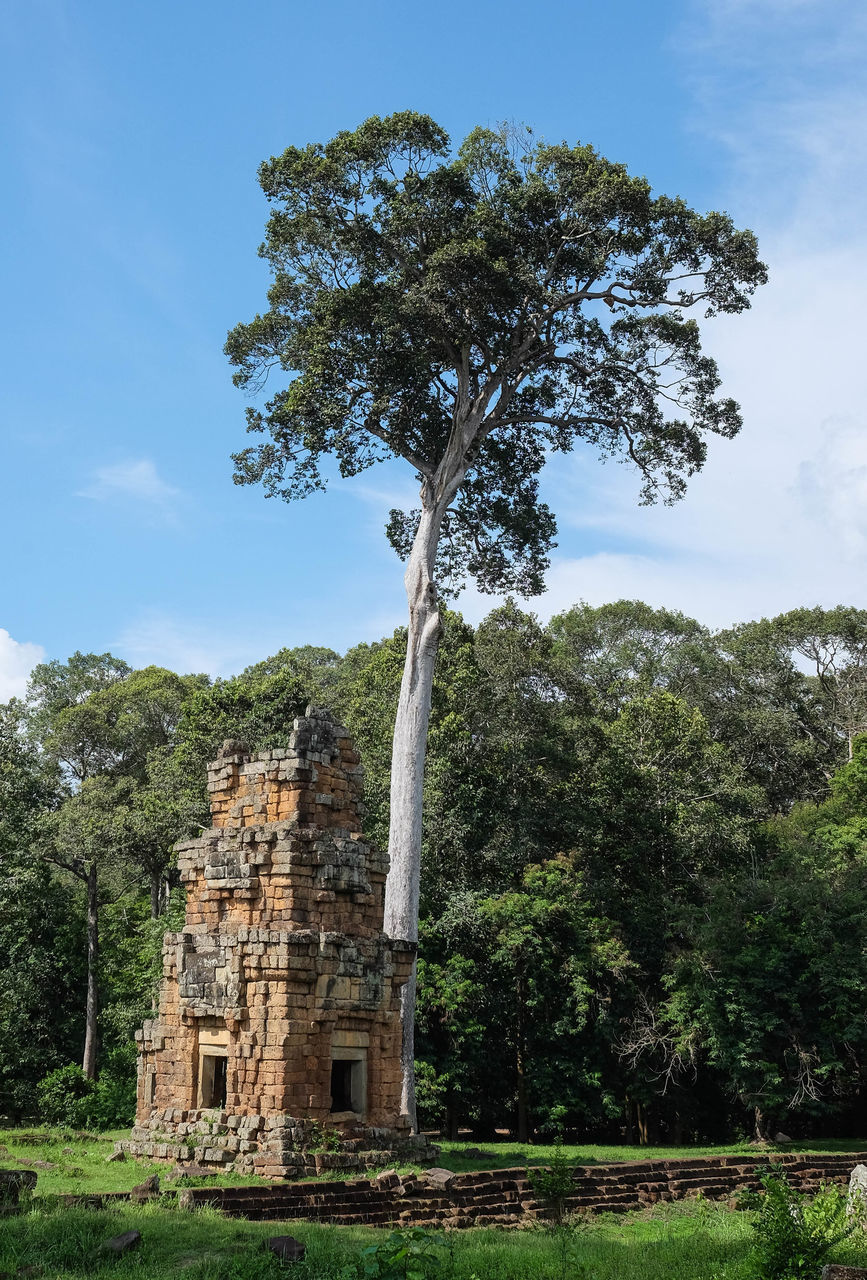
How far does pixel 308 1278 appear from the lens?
8008 mm

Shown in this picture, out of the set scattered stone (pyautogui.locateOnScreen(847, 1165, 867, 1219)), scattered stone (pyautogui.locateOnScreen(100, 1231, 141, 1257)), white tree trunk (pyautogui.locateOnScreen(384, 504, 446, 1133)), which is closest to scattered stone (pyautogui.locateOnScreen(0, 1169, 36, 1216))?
scattered stone (pyautogui.locateOnScreen(100, 1231, 141, 1257))

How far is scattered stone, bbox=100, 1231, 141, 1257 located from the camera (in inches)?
338

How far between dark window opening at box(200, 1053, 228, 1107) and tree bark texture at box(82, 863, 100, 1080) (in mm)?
13479

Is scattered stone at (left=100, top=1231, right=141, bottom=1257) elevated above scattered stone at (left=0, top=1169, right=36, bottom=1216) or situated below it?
below

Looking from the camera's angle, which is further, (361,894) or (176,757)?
(176,757)

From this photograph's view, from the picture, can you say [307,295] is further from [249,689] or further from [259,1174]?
[259,1174]

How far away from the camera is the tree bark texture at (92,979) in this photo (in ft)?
91.5

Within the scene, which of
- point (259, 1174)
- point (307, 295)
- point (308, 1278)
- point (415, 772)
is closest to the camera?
point (308, 1278)

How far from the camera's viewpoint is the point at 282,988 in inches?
546

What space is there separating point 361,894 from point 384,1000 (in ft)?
4.77

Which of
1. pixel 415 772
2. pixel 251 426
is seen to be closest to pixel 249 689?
pixel 251 426

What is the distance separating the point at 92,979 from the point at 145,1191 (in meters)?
18.7

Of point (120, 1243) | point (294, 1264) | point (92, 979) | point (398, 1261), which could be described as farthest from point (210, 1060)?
point (92, 979)

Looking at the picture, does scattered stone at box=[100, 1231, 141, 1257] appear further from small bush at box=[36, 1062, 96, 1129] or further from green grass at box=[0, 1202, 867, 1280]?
small bush at box=[36, 1062, 96, 1129]
